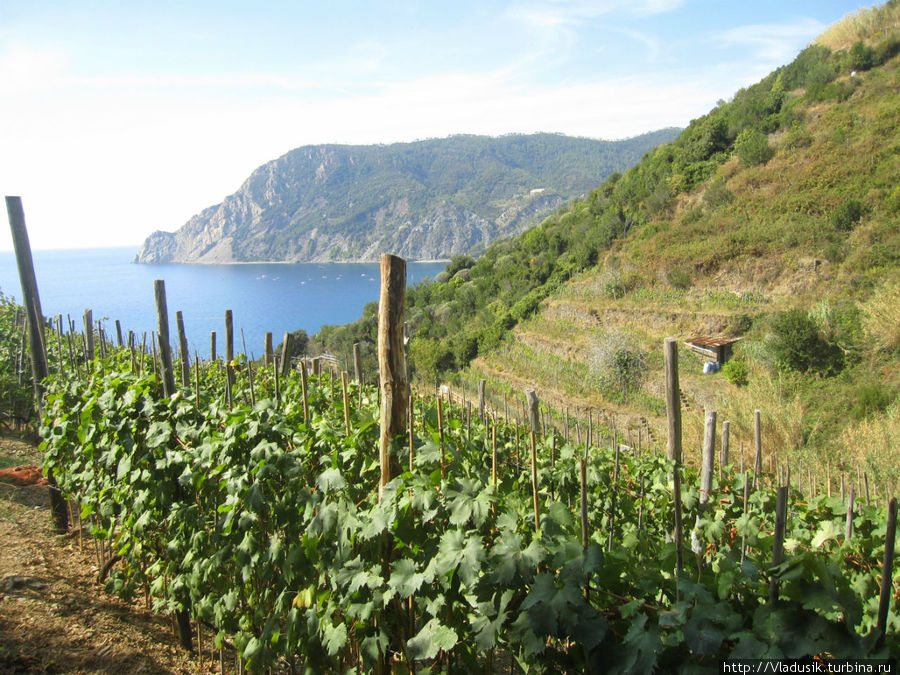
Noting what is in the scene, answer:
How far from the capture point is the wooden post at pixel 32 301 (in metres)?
4.92

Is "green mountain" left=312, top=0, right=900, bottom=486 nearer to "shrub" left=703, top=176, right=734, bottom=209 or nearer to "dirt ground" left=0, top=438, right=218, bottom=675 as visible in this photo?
"shrub" left=703, top=176, right=734, bottom=209

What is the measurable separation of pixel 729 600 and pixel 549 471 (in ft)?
7.26

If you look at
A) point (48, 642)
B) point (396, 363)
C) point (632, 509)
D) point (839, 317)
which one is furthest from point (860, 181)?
point (48, 642)

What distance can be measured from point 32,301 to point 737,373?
61.1 ft

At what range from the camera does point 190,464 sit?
305 centimetres

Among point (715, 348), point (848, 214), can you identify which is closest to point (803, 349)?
point (715, 348)

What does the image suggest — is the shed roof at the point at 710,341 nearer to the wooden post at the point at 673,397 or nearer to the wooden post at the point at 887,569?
the wooden post at the point at 673,397

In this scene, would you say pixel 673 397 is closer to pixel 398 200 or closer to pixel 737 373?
pixel 737 373

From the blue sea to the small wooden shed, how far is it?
3842 cm

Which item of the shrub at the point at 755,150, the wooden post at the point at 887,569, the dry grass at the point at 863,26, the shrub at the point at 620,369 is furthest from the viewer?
the dry grass at the point at 863,26

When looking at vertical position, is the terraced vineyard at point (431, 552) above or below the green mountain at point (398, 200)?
below

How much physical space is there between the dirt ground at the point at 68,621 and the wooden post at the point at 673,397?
3252mm

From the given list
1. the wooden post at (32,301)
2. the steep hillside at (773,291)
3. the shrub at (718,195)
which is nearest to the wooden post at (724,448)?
the wooden post at (32,301)

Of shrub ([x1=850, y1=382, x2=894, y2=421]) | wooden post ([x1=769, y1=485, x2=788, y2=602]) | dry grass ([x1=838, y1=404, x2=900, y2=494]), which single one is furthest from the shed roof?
wooden post ([x1=769, y1=485, x2=788, y2=602])
